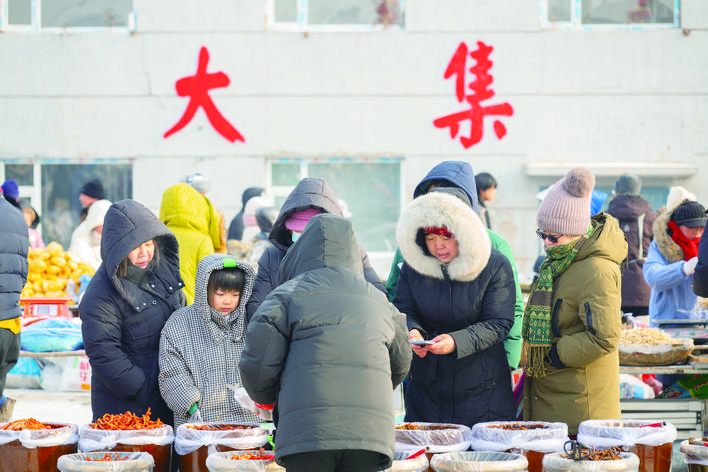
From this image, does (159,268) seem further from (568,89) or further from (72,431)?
(568,89)

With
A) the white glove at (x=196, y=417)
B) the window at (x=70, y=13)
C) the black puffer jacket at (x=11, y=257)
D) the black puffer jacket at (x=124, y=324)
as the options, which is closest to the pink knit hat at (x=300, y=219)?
the black puffer jacket at (x=124, y=324)

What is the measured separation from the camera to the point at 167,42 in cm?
1082

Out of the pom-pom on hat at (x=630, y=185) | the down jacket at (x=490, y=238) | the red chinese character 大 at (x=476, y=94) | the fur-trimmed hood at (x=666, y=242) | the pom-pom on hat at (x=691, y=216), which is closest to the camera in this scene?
the down jacket at (x=490, y=238)

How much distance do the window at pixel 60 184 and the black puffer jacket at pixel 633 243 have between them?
6.21 m

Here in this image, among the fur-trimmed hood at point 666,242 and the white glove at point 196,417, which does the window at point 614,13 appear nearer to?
the fur-trimmed hood at point 666,242

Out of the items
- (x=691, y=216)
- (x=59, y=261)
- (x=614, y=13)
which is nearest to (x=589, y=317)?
(x=691, y=216)

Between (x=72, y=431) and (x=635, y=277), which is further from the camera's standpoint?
(x=635, y=277)

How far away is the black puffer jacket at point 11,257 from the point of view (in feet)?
16.6

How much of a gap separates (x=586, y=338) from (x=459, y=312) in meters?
0.58

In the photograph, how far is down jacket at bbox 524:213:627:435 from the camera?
12.5ft

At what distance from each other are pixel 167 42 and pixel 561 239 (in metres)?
8.04

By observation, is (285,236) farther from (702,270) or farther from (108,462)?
(702,270)

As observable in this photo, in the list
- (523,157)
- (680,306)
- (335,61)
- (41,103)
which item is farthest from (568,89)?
(41,103)

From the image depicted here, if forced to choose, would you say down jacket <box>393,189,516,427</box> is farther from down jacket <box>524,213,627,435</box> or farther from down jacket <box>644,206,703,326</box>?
down jacket <box>644,206,703,326</box>
